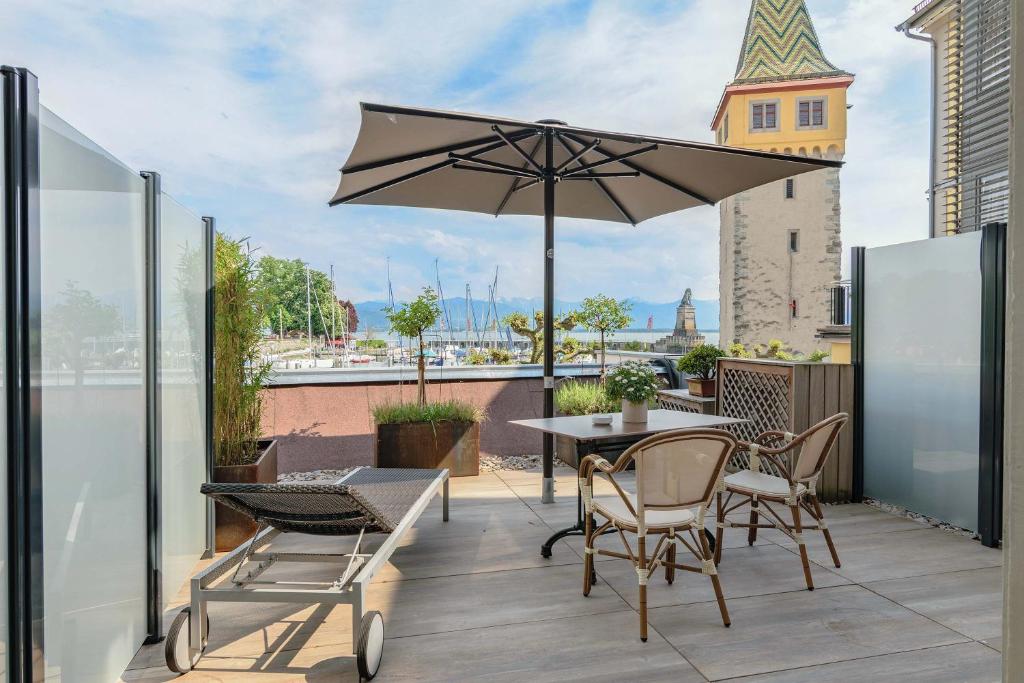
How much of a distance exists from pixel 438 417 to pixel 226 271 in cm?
225

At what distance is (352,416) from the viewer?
634cm

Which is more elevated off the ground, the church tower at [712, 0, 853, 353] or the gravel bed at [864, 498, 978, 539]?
the church tower at [712, 0, 853, 353]

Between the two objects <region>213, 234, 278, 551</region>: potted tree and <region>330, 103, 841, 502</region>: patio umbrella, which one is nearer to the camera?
<region>213, 234, 278, 551</region>: potted tree

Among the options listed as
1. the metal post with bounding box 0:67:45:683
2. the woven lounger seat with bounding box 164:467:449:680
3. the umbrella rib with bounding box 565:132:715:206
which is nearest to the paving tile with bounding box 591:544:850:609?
the woven lounger seat with bounding box 164:467:449:680

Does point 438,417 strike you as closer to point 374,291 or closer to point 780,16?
point 780,16

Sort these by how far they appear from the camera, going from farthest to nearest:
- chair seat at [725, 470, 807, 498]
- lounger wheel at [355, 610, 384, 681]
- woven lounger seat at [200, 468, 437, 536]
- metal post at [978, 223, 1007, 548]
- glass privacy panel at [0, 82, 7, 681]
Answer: metal post at [978, 223, 1007, 548] → chair seat at [725, 470, 807, 498] → woven lounger seat at [200, 468, 437, 536] → lounger wheel at [355, 610, 384, 681] → glass privacy panel at [0, 82, 7, 681]

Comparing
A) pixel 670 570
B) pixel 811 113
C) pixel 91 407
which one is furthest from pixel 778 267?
pixel 91 407

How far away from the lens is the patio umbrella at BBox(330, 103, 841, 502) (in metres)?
3.77

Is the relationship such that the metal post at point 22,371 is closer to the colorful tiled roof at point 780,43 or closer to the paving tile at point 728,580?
the paving tile at point 728,580

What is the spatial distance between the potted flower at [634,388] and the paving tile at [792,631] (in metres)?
1.14

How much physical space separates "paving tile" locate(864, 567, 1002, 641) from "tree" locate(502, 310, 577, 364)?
546 cm

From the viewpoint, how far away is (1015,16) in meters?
0.78

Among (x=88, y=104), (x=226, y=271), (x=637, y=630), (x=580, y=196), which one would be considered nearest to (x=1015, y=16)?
(x=637, y=630)

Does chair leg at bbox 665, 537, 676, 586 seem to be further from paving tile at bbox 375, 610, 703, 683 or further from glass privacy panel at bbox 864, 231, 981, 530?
glass privacy panel at bbox 864, 231, 981, 530
